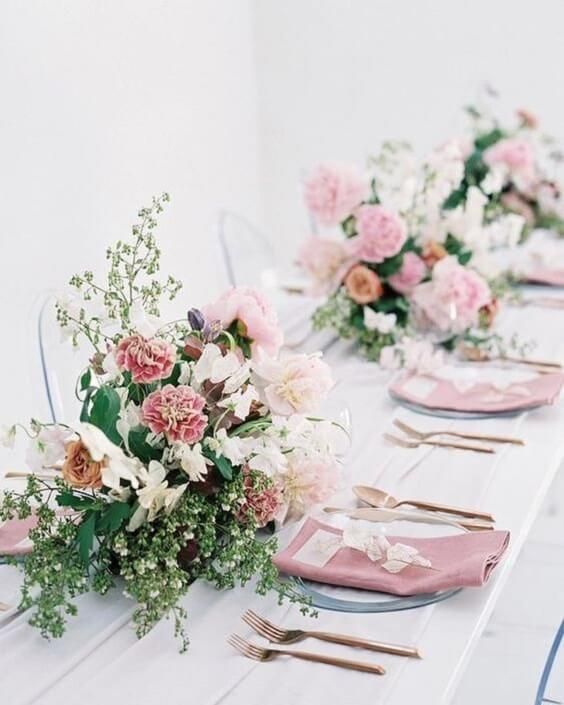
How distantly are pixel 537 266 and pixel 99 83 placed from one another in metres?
1.43

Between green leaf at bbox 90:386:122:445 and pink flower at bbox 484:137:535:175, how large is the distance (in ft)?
7.24

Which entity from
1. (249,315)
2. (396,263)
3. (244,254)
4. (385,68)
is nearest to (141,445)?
(249,315)

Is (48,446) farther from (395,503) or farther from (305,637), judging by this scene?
(395,503)

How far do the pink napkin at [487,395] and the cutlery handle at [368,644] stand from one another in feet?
2.88

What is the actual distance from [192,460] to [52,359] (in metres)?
0.94

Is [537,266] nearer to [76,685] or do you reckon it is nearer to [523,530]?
[523,530]

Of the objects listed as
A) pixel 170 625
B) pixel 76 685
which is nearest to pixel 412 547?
pixel 170 625

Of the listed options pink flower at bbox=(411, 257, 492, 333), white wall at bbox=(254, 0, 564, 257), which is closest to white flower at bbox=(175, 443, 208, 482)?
pink flower at bbox=(411, 257, 492, 333)

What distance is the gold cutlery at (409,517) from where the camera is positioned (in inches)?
64.3

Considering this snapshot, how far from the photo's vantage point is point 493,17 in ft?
14.7

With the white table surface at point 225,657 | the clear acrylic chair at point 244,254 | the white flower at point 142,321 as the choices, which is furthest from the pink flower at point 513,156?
the white flower at point 142,321

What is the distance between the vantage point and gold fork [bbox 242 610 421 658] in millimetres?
1338

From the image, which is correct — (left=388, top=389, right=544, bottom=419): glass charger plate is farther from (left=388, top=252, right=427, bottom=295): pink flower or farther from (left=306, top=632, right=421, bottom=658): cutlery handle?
(left=306, top=632, right=421, bottom=658): cutlery handle

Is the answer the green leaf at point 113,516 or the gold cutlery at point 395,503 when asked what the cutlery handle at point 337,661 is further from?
the gold cutlery at point 395,503
